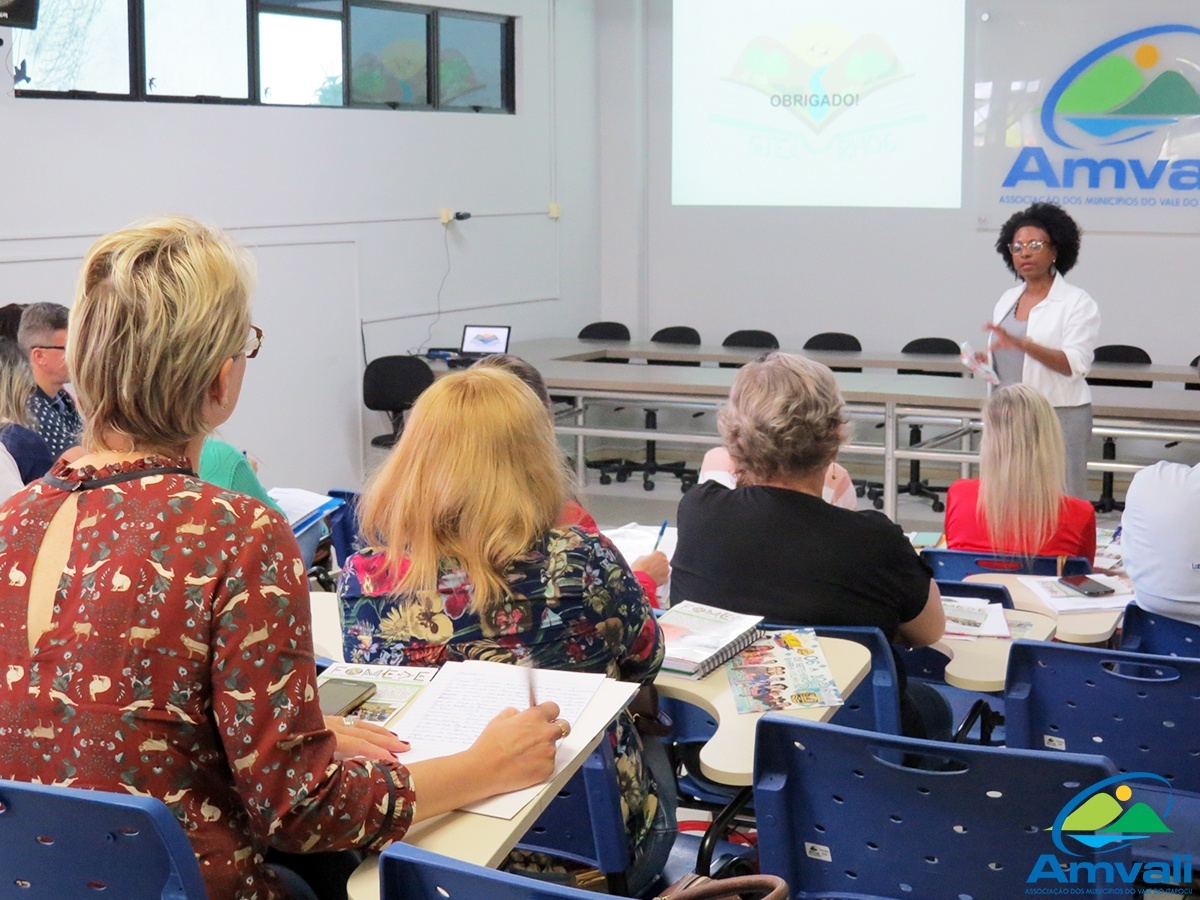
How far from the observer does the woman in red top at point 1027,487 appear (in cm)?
331

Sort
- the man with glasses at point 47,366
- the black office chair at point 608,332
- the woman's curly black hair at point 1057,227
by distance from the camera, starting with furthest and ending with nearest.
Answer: the black office chair at point 608,332
the woman's curly black hair at point 1057,227
the man with glasses at point 47,366

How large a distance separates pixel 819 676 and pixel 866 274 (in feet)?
21.1

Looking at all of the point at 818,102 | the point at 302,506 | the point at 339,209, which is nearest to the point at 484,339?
the point at 339,209

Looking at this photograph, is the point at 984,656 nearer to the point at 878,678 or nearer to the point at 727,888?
the point at 878,678

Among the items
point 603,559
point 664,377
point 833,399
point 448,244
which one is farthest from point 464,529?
point 448,244

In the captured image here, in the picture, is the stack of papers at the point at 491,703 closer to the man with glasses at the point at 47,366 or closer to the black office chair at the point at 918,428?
the man with glasses at the point at 47,366

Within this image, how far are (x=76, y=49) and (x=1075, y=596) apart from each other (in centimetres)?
458

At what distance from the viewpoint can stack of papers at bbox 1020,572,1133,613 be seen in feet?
9.44

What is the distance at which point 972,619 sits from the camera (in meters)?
2.66

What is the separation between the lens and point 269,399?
20.9 feet

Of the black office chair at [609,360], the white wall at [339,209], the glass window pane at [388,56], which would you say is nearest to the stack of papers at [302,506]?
the white wall at [339,209]

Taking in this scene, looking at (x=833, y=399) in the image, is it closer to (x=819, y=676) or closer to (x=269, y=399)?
(x=819, y=676)

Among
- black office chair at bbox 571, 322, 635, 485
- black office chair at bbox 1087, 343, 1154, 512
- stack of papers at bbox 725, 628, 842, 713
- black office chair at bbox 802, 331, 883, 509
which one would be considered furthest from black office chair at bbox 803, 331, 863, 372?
stack of papers at bbox 725, 628, 842, 713

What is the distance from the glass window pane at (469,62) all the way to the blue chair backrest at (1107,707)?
6.12 m
